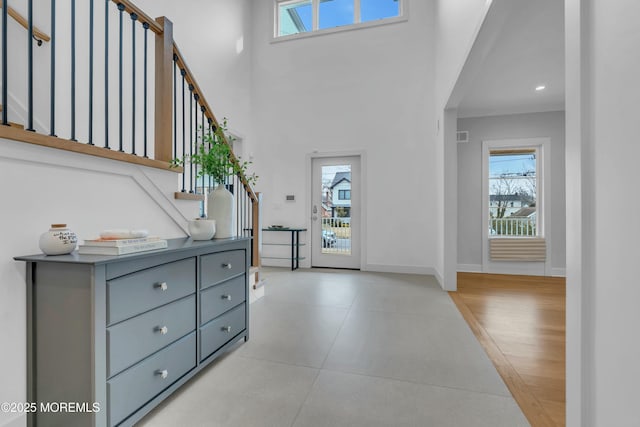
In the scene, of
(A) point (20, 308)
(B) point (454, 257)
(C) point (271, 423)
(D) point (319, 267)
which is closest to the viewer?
(A) point (20, 308)

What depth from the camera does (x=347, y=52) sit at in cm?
512

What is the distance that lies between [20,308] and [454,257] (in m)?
3.92

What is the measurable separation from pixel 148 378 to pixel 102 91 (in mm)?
2856

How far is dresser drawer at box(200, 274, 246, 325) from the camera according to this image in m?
1.76

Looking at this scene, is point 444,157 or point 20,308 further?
point 444,157

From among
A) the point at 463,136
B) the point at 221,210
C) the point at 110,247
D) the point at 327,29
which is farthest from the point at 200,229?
the point at 327,29

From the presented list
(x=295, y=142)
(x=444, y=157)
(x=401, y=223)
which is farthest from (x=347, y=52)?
(x=401, y=223)

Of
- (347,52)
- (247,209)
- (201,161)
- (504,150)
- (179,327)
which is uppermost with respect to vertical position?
(347,52)

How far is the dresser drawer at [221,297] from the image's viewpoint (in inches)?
69.2

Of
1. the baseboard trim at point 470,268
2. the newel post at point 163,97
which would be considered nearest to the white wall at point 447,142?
the baseboard trim at point 470,268

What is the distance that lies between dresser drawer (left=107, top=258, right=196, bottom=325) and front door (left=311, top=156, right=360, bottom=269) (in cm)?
372

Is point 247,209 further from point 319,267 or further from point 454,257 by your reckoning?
point 454,257

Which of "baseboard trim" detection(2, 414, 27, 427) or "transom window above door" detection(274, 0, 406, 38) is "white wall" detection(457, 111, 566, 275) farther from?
"baseboard trim" detection(2, 414, 27, 427)

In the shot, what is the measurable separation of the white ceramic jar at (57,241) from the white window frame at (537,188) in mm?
5272
